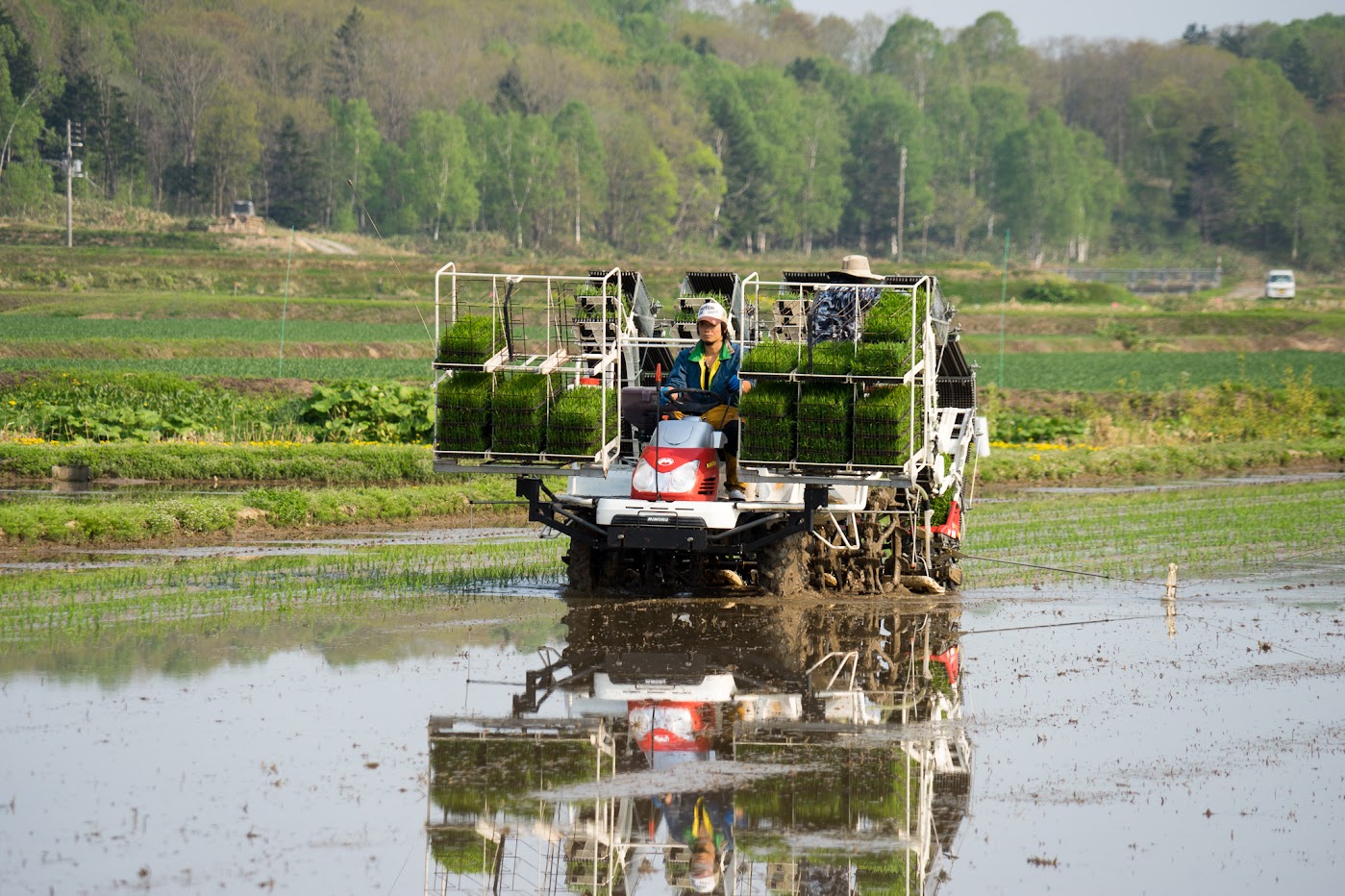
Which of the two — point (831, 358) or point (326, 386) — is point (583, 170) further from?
point (831, 358)

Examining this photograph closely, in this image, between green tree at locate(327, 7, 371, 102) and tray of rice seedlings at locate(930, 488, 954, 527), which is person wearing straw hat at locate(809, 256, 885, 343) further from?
green tree at locate(327, 7, 371, 102)

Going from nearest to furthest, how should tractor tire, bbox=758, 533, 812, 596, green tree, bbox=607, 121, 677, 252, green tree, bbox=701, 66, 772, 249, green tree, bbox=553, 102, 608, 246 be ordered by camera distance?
1. tractor tire, bbox=758, 533, 812, 596
2. green tree, bbox=553, 102, 608, 246
3. green tree, bbox=607, 121, 677, 252
4. green tree, bbox=701, 66, 772, 249

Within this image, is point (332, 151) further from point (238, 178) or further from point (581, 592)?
point (581, 592)

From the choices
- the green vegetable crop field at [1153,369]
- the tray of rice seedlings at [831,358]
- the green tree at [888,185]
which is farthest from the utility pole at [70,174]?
the tray of rice seedlings at [831,358]

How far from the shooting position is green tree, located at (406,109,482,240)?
364ft

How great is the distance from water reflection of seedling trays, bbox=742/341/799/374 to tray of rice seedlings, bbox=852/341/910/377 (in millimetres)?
530

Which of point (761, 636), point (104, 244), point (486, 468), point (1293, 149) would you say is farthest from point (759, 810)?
point (1293, 149)

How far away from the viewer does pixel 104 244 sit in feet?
268

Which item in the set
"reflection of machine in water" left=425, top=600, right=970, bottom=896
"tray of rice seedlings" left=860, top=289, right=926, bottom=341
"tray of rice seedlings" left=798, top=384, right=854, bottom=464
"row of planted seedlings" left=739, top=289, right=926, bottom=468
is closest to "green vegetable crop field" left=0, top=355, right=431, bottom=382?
"row of planted seedlings" left=739, top=289, right=926, bottom=468

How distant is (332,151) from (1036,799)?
112128 mm

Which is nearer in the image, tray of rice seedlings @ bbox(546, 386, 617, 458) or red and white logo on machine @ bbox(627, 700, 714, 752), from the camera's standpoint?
red and white logo on machine @ bbox(627, 700, 714, 752)

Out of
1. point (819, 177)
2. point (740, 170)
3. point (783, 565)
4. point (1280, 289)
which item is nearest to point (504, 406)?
point (783, 565)

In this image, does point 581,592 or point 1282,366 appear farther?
point 1282,366

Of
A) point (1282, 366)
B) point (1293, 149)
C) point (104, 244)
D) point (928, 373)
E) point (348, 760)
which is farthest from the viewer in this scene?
point (1293, 149)
